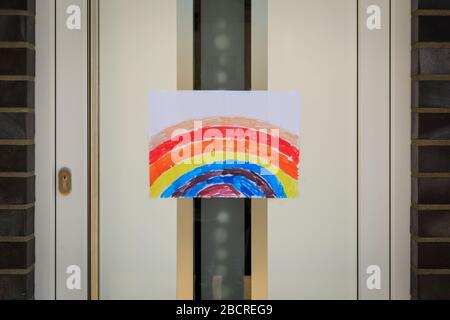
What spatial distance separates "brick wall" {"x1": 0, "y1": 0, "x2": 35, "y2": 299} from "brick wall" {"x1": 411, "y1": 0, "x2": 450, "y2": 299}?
1.40m

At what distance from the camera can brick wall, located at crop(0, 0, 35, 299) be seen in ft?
6.98

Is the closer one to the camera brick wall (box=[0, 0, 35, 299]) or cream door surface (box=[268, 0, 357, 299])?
brick wall (box=[0, 0, 35, 299])

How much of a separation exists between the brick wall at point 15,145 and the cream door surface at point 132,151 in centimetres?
27

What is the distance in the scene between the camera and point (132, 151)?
7.41ft

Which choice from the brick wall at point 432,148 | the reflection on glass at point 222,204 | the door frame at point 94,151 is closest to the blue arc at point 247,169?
the reflection on glass at point 222,204

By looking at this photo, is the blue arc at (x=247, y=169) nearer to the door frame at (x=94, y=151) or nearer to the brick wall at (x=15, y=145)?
the door frame at (x=94, y=151)

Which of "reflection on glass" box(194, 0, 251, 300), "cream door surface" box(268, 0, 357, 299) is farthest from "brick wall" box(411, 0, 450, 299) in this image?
"reflection on glass" box(194, 0, 251, 300)

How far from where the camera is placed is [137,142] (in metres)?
2.26

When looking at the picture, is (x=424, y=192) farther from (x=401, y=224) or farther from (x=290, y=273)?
(x=290, y=273)

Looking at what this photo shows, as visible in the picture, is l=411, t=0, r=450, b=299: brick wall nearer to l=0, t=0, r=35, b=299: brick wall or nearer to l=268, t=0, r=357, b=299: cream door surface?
l=268, t=0, r=357, b=299: cream door surface

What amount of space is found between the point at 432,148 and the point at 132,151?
110 centimetres
